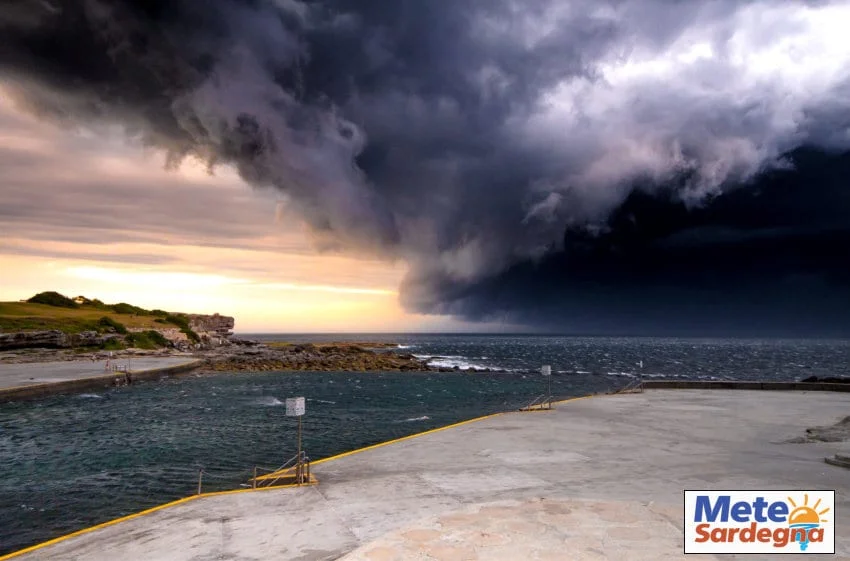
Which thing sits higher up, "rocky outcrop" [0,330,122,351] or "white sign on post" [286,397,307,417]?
"white sign on post" [286,397,307,417]

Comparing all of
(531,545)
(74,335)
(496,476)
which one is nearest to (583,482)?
(496,476)

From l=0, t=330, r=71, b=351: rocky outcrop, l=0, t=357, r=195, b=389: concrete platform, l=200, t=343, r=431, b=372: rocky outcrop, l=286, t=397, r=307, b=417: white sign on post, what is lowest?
l=200, t=343, r=431, b=372: rocky outcrop

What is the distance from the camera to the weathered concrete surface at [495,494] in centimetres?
1162

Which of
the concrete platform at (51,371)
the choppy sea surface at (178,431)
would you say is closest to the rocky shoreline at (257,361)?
the concrete platform at (51,371)

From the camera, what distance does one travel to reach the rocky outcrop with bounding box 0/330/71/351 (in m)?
89.2

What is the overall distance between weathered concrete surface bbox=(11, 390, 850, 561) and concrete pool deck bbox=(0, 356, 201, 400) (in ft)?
145

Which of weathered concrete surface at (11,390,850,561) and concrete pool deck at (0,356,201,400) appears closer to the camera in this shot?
weathered concrete surface at (11,390,850,561)

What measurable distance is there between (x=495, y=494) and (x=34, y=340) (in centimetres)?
10276

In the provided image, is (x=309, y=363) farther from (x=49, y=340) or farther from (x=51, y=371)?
(x=49, y=340)

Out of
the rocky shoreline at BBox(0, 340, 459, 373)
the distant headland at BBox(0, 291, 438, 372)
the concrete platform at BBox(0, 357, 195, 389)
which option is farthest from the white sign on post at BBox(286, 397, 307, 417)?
the distant headland at BBox(0, 291, 438, 372)

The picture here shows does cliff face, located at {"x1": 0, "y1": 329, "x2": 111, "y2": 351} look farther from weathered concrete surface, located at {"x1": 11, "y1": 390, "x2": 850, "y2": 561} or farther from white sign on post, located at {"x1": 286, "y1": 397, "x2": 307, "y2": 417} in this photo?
white sign on post, located at {"x1": 286, "y1": 397, "x2": 307, "y2": 417}

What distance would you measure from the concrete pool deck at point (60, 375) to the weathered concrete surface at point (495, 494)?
44.3 m

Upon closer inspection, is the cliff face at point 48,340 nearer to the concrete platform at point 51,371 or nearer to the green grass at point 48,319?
the green grass at point 48,319

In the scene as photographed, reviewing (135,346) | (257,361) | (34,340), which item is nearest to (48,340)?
(34,340)
